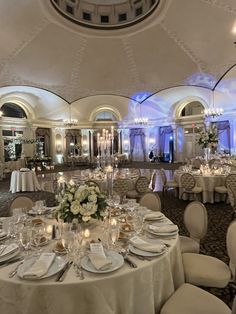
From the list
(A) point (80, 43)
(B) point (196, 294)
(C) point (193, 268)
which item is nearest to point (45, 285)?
(B) point (196, 294)

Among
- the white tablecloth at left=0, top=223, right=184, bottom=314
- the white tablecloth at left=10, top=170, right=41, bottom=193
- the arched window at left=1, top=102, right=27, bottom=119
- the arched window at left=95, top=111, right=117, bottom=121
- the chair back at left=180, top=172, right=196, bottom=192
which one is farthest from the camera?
the arched window at left=95, top=111, right=117, bottom=121

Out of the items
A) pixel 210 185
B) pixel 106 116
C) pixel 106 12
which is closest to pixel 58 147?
pixel 106 116

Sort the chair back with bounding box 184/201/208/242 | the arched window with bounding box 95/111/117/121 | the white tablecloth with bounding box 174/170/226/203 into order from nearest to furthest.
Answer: the chair back with bounding box 184/201/208/242, the white tablecloth with bounding box 174/170/226/203, the arched window with bounding box 95/111/117/121

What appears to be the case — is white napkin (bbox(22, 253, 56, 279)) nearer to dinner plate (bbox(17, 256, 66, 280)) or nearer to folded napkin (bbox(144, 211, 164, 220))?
dinner plate (bbox(17, 256, 66, 280))

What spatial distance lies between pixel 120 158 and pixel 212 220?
1573cm

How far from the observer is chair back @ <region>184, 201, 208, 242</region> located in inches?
118

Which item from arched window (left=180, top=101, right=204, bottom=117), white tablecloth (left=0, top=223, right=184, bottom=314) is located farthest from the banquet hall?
arched window (left=180, top=101, right=204, bottom=117)

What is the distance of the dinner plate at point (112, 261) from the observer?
166 cm

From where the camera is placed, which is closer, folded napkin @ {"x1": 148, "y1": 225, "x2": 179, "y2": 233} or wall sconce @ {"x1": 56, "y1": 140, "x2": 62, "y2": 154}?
folded napkin @ {"x1": 148, "y1": 225, "x2": 179, "y2": 233}

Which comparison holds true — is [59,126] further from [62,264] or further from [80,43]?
[62,264]

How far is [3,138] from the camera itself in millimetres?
17422

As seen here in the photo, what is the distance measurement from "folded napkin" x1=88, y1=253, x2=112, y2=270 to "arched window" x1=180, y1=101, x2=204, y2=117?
2052 centimetres

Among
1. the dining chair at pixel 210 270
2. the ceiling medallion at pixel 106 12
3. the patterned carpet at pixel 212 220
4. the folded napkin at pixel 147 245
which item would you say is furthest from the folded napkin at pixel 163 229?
the ceiling medallion at pixel 106 12

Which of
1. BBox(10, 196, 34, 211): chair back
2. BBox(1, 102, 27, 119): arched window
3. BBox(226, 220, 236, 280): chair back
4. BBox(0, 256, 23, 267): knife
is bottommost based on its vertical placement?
BBox(226, 220, 236, 280): chair back
